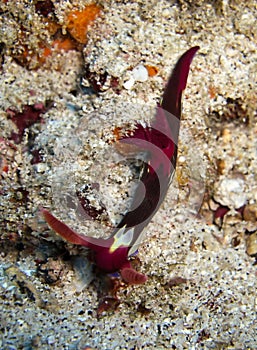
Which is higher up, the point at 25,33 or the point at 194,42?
the point at 194,42

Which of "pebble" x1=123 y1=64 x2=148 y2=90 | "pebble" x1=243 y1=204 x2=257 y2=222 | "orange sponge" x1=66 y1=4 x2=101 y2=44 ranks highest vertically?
"orange sponge" x1=66 y1=4 x2=101 y2=44

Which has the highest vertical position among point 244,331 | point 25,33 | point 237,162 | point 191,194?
point 25,33

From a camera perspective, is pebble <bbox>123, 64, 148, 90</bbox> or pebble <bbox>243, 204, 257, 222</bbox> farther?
pebble <bbox>243, 204, 257, 222</bbox>

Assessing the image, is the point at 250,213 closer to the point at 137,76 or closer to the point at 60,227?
the point at 137,76

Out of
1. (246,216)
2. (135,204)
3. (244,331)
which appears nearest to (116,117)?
(135,204)

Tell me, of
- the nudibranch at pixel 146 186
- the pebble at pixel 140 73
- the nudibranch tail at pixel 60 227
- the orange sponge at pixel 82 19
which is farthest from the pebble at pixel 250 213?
the orange sponge at pixel 82 19

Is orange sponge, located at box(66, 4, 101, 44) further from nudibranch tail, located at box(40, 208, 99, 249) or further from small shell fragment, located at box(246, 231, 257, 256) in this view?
small shell fragment, located at box(246, 231, 257, 256)

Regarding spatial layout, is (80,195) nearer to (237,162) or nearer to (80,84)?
(80,84)

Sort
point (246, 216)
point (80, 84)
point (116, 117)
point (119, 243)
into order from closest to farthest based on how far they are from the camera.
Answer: point (119, 243) < point (116, 117) < point (80, 84) < point (246, 216)

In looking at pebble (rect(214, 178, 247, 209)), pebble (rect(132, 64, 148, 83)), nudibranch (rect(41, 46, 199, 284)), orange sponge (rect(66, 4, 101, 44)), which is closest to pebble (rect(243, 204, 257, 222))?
pebble (rect(214, 178, 247, 209))
